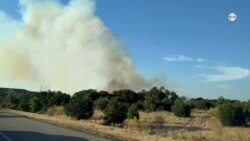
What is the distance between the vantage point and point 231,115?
57594 mm

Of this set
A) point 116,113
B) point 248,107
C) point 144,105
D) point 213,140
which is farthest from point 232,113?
point 144,105

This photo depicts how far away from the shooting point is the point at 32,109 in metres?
97.4

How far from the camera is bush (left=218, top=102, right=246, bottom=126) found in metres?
57.1

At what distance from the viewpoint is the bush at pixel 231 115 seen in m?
57.1

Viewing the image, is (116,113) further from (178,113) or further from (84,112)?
(178,113)

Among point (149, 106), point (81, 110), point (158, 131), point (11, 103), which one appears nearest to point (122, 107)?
point (81, 110)

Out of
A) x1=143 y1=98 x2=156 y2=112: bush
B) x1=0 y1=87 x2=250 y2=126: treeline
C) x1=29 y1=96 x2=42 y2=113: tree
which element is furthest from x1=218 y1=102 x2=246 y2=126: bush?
x1=29 y1=96 x2=42 y2=113: tree

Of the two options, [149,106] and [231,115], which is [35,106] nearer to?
[149,106]

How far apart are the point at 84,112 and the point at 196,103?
157 ft

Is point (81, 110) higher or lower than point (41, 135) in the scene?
higher

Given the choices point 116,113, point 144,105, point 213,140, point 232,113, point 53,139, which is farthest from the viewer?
point 144,105

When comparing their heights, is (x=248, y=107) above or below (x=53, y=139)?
above

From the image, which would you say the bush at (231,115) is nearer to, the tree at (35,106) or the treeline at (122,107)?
the treeline at (122,107)

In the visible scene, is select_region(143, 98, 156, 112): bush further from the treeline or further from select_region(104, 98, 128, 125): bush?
select_region(104, 98, 128, 125): bush
